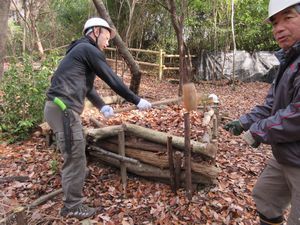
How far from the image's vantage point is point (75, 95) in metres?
3.44

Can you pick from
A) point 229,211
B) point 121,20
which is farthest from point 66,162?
point 121,20

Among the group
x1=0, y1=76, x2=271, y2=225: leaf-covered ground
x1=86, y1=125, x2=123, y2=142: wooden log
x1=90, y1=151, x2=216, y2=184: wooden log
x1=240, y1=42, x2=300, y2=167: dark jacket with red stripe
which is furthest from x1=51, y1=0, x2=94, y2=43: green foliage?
x1=240, y1=42, x2=300, y2=167: dark jacket with red stripe

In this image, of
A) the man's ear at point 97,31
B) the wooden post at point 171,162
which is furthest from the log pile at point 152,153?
the man's ear at point 97,31

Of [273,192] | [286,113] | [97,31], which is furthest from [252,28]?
[286,113]

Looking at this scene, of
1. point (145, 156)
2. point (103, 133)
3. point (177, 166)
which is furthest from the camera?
point (103, 133)

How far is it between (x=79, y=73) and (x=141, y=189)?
1.65m

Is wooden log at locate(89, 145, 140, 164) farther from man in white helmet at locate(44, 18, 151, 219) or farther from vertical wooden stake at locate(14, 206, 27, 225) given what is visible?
vertical wooden stake at locate(14, 206, 27, 225)

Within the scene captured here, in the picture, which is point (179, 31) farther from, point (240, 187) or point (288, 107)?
point (288, 107)

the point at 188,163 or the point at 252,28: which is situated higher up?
the point at 252,28

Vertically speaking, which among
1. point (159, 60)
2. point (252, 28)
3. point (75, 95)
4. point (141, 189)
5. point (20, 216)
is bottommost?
point (141, 189)

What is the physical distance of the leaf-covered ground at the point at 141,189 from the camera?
11.5ft

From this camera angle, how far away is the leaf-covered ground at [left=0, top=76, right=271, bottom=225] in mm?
3508

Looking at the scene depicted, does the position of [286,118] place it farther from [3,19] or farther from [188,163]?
[3,19]

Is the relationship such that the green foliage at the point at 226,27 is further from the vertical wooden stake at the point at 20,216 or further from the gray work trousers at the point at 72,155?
the vertical wooden stake at the point at 20,216
